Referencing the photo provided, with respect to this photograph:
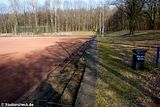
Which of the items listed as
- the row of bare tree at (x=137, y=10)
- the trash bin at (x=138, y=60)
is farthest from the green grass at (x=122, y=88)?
the row of bare tree at (x=137, y=10)

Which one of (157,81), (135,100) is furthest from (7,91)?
(157,81)

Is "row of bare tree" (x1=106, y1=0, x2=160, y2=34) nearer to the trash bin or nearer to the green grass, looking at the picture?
the trash bin

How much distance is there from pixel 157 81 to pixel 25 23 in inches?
3760

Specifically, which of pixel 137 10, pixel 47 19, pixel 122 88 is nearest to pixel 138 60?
pixel 122 88

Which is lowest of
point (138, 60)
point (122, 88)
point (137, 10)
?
point (122, 88)

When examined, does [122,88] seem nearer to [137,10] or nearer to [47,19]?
[137,10]

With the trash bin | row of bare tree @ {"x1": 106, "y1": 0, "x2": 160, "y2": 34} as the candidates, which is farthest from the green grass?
row of bare tree @ {"x1": 106, "y1": 0, "x2": 160, "y2": 34}

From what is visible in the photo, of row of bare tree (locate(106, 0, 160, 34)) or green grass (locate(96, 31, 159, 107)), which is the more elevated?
row of bare tree (locate(106, 0, 160, 34))

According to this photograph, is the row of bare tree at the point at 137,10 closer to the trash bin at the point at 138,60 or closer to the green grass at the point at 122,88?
the trash bin at the point at 138,60

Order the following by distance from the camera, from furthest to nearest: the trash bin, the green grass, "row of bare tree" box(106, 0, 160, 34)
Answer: "row of bare tree" box(106, 0, 160, 34) < the trash bin < the green grass

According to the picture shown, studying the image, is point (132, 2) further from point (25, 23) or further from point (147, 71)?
point (25, 23)

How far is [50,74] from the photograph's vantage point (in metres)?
14.5

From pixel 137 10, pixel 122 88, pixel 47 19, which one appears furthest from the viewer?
pixel 47 19

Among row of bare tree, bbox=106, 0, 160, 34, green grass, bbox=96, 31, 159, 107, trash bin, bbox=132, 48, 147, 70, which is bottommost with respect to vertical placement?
green grass, bbox=96, 31, 159, 107
